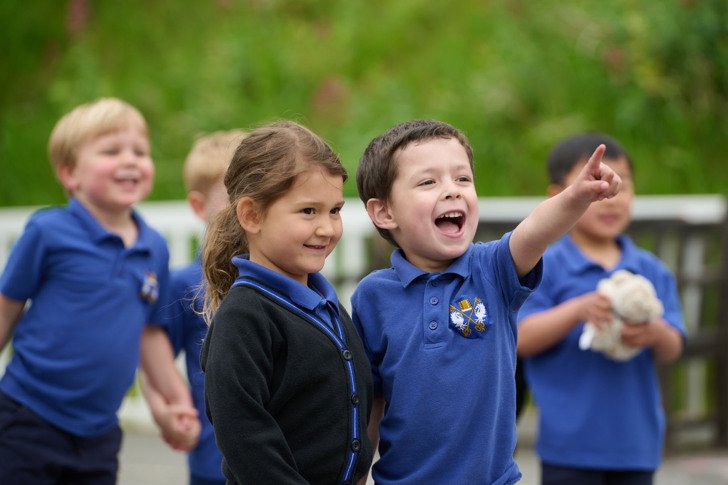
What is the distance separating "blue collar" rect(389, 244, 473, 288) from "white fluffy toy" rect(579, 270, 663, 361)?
112 centimetres

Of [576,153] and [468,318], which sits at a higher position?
[576,153]

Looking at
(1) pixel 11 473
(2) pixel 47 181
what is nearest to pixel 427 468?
(1) pixel 11 473

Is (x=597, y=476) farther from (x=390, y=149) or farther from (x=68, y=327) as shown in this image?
(x=68, y=327)

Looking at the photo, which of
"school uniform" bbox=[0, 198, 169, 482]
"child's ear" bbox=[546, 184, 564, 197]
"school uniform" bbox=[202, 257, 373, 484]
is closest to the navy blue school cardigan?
"school uniform" bbox=[202, 257, 373, 484]

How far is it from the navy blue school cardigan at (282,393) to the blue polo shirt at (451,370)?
121 mm

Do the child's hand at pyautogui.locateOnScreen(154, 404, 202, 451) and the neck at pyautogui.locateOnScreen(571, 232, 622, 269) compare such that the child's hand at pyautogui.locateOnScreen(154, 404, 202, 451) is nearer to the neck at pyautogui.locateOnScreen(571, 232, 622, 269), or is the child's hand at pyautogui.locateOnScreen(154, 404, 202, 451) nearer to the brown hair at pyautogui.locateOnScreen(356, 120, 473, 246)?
the brown hair at pyautogui.locateOnScreen(356, 120, 473, 246)

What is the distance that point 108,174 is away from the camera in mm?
4031

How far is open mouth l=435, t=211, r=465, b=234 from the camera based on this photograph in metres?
2.81

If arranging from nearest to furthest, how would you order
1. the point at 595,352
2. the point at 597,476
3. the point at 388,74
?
the point at 597,476 < the point at 595,352 < the point at 388,74

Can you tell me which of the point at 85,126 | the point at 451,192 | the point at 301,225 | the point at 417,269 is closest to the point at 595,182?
the point at 451,192

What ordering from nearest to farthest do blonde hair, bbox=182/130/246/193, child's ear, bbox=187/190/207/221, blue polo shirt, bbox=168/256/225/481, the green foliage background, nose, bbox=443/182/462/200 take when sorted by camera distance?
1. nose, bbox=443/182/462/200
2. blue polo shirt, bbox=168/256/225/481
3. blonde hair, bbox=182/130/246/193
4. child's ear, bbox=187/190/207/221
5. the green foliage background

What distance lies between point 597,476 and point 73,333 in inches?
71.0

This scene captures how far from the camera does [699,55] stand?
29.0 ft

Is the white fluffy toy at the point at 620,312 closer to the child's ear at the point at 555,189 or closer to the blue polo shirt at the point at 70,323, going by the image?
the child's ear at the point at 555,189
